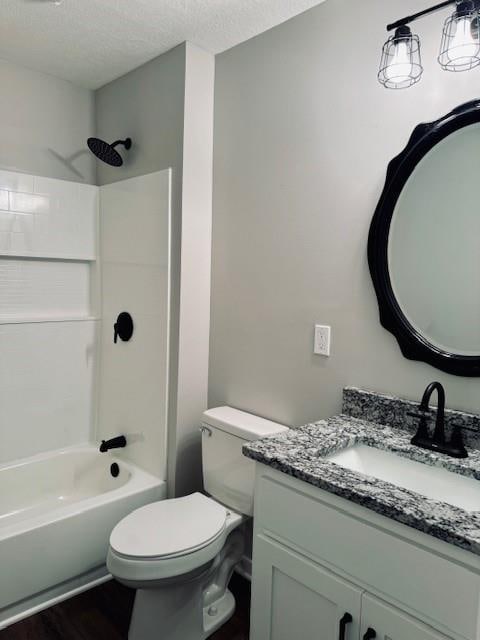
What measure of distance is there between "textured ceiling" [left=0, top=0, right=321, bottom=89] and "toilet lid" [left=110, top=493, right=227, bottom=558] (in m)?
2.03

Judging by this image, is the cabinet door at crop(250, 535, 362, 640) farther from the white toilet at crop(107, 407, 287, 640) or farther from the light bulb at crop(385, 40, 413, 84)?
the light bulb at crop(385, 40, 413, 84)

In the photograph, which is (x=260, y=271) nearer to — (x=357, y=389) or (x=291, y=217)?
(x=291, y=217)

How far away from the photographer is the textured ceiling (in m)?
1.92

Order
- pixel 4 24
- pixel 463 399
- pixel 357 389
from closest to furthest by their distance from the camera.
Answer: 1. pixel 463 399
2. pixel 357 389
3. pixel 4 24

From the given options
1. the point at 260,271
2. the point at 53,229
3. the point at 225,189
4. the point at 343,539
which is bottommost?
the point at 343,539

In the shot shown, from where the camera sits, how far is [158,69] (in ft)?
7.80

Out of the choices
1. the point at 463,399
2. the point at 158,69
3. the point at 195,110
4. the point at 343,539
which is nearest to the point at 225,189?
the point at 195,110

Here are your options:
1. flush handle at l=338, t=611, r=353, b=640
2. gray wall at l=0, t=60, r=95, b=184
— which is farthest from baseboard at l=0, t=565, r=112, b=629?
gray wall at l=0, t=60, r=95, b=184

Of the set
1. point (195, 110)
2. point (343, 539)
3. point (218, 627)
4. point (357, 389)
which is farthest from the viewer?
point (195, 110)

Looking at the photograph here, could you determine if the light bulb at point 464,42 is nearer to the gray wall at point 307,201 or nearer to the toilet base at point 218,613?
the gray wall at point 307,201

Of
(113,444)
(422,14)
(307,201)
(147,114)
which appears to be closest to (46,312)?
(113,444)

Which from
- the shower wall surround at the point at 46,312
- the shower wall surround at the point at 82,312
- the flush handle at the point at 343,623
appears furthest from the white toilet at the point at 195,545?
the shower wall surround at the point at 46,312

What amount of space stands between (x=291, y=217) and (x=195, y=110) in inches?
30.0

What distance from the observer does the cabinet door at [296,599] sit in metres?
1.23
